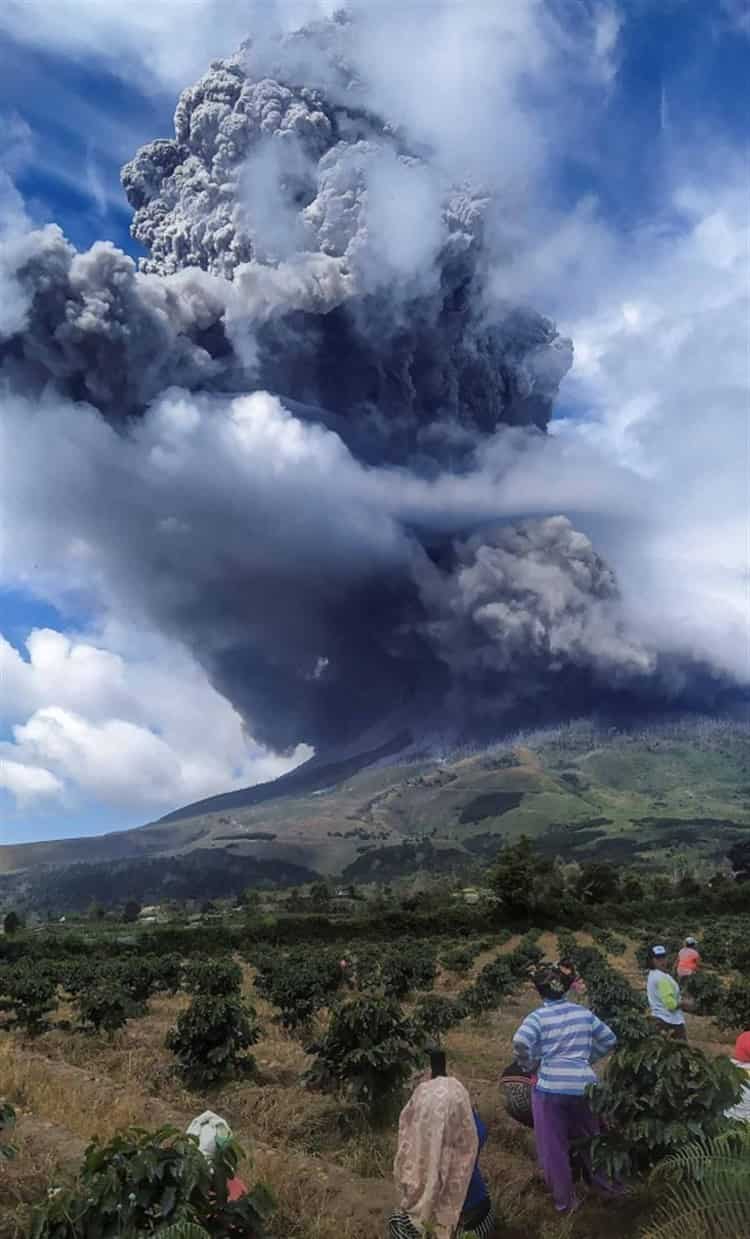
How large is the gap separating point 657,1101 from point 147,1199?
11.8 ft

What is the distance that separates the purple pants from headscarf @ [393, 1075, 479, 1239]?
3.19 ft

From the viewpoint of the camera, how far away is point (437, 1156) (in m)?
5.95

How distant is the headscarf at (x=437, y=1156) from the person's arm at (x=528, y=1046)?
0.94 m

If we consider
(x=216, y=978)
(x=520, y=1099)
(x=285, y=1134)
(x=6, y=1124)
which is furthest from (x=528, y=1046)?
(x=216, y=978)

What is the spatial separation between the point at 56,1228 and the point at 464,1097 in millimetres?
2893

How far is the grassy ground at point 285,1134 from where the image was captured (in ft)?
21.2

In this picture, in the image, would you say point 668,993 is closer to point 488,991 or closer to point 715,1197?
point 715,1197

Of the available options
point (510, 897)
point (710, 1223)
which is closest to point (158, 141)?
point (510, 897)

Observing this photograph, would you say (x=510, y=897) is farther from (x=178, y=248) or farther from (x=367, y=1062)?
(x=178, y=248)

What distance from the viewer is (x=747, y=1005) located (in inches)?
755

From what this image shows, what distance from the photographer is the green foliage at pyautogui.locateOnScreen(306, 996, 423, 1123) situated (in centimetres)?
966

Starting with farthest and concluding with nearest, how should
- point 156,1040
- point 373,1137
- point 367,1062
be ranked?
point 156,1040, point 367,1062, point 373,1137

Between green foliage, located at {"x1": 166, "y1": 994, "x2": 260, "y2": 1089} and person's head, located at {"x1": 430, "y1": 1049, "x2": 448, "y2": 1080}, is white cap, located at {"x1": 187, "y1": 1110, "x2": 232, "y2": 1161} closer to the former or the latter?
person's head, located at {"x1": 430, "y1": 1049, "x2": 448, "y2": 1080}

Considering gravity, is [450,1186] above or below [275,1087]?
above
